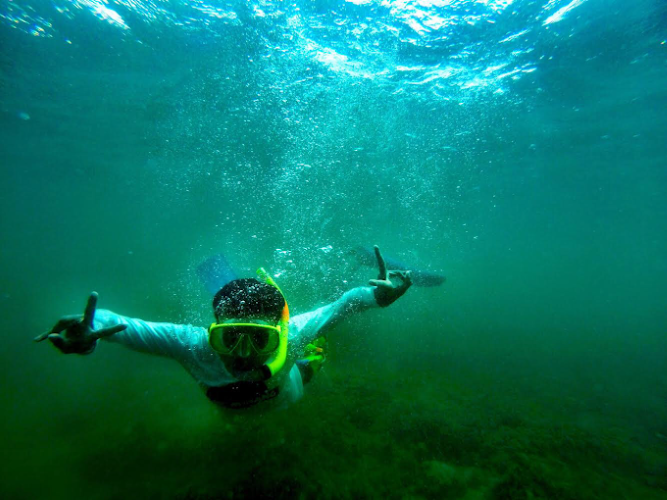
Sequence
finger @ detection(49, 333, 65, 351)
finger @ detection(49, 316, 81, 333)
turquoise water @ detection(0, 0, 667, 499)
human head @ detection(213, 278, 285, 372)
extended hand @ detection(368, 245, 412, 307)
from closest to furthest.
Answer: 1. finger @ detection(49, 333, 65, 351)
2. finger @ detection(49, 316, 81, 333)
3. human head @ detection(213, 278, 285, 372)
4. extended hand @ detection(368, 245, 412, 307)
5. turquoise water @ detection(0, 0, 667, 499)

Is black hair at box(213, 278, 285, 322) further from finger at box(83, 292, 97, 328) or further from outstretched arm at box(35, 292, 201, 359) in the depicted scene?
finger at box(83, 292, 97, 328)

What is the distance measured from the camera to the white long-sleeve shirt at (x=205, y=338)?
10.1 ft

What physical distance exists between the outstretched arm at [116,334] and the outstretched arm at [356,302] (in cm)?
120

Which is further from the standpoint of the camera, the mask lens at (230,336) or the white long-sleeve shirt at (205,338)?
the white long-sleeve shirt at (205,338)

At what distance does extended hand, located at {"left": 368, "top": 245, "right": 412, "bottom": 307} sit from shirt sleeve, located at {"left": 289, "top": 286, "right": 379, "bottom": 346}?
0.74ft

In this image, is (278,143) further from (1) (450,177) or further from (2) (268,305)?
(2) (268,305)

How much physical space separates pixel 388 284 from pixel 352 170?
19278 millimetres

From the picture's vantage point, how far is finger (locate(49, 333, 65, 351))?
91.6 inches

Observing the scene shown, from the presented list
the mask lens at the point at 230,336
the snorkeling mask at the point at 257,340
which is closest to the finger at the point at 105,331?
the snorkeling mask at the point at 257,340

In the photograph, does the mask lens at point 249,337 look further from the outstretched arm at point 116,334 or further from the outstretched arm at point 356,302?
the outstretched arm at point 356,302

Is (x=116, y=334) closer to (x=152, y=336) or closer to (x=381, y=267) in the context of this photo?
(x=152, y=336)

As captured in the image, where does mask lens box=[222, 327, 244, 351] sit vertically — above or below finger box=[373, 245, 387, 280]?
below

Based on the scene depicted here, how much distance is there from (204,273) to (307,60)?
335 inches

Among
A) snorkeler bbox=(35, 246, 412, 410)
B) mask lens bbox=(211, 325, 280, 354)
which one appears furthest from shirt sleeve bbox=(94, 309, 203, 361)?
mask lens bbox=(211, 325, 280, 354)
